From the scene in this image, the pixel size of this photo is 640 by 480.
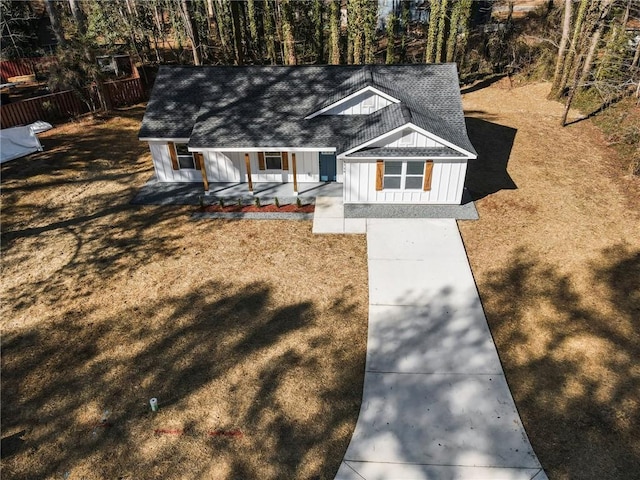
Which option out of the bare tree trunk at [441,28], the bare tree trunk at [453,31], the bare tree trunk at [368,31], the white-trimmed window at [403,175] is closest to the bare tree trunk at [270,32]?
the bare tree trunk at [368,31]

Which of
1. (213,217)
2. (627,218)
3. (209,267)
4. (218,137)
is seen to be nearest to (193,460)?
(209,267)

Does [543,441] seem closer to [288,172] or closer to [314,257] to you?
[314,257]

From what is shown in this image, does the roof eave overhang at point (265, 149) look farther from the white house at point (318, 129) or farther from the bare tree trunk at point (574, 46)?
the bare tree trunk at point (574, 46)

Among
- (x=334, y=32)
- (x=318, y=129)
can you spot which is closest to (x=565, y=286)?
(x=318, y=129)

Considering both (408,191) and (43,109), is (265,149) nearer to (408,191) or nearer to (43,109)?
(408,191)

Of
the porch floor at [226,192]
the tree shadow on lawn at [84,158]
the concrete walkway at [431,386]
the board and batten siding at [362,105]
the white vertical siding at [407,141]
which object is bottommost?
the concrete walkway at [431,386]
